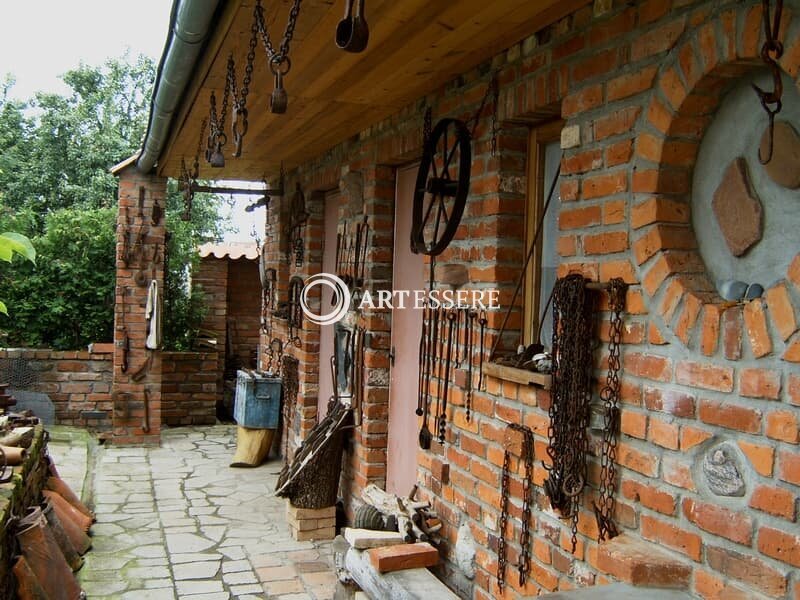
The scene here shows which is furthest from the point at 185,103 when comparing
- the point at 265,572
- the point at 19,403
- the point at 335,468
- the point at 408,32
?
the point at 19,403

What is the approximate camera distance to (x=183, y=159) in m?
6.55

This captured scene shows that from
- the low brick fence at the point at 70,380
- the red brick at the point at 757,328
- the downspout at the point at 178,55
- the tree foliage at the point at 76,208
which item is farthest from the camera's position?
the tree foliage at the point at 76,208

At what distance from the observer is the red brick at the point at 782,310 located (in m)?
1.65

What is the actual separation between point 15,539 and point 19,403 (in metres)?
4.42

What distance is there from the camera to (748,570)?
68.2 inches

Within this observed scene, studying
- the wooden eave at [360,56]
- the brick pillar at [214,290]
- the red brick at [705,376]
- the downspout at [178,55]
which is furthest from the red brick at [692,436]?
the brick pillar at [214,290]

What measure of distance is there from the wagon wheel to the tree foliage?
6.06 m

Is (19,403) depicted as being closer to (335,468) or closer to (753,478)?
(335,468)

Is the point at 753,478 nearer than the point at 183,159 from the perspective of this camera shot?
Yes

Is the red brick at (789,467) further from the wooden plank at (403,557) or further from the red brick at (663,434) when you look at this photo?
the wooden plank at (403,557)

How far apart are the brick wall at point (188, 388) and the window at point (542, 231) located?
20.8 ft

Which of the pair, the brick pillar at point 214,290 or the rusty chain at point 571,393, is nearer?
the rusty chain at point 571,393

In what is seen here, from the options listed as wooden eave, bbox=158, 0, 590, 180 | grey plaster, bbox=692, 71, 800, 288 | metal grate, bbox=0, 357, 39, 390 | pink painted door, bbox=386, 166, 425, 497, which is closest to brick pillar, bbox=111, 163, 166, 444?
metal grate, bbox=0, 357, 39, 390

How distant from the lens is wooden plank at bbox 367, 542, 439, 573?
322cm
